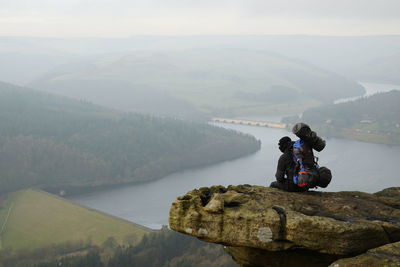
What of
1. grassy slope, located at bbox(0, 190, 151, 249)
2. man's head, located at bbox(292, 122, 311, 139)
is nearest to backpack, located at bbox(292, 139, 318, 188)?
man's head, located at bbox(292, 122, 311, 139)

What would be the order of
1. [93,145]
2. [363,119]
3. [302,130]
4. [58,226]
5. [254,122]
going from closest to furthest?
[302,130] < [58,226] < [93,145] < [363,119] < [254,122]

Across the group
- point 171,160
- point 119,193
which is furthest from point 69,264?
point 171,160

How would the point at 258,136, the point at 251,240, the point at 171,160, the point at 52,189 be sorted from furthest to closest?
the point at 258,136 → the point at 171,160 → the point at 52,189 → the point at 251,240

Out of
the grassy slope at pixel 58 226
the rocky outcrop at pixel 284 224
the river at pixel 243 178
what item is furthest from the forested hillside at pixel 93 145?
the rocky outcrop at pixel 284 224

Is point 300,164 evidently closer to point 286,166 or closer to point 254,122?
point 286,166

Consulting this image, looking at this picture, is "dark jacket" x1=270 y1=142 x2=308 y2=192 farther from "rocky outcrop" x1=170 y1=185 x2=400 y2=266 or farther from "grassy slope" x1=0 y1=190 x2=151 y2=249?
"grassy slope" x1=0 y1=190 x2=151 y2=249

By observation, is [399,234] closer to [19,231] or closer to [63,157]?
[19,231]

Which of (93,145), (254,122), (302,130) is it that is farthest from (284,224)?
(254,122)
